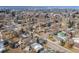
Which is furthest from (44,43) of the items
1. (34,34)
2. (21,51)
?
(21,51)

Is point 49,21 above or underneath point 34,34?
above

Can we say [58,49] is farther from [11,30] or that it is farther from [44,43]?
[11,30]
